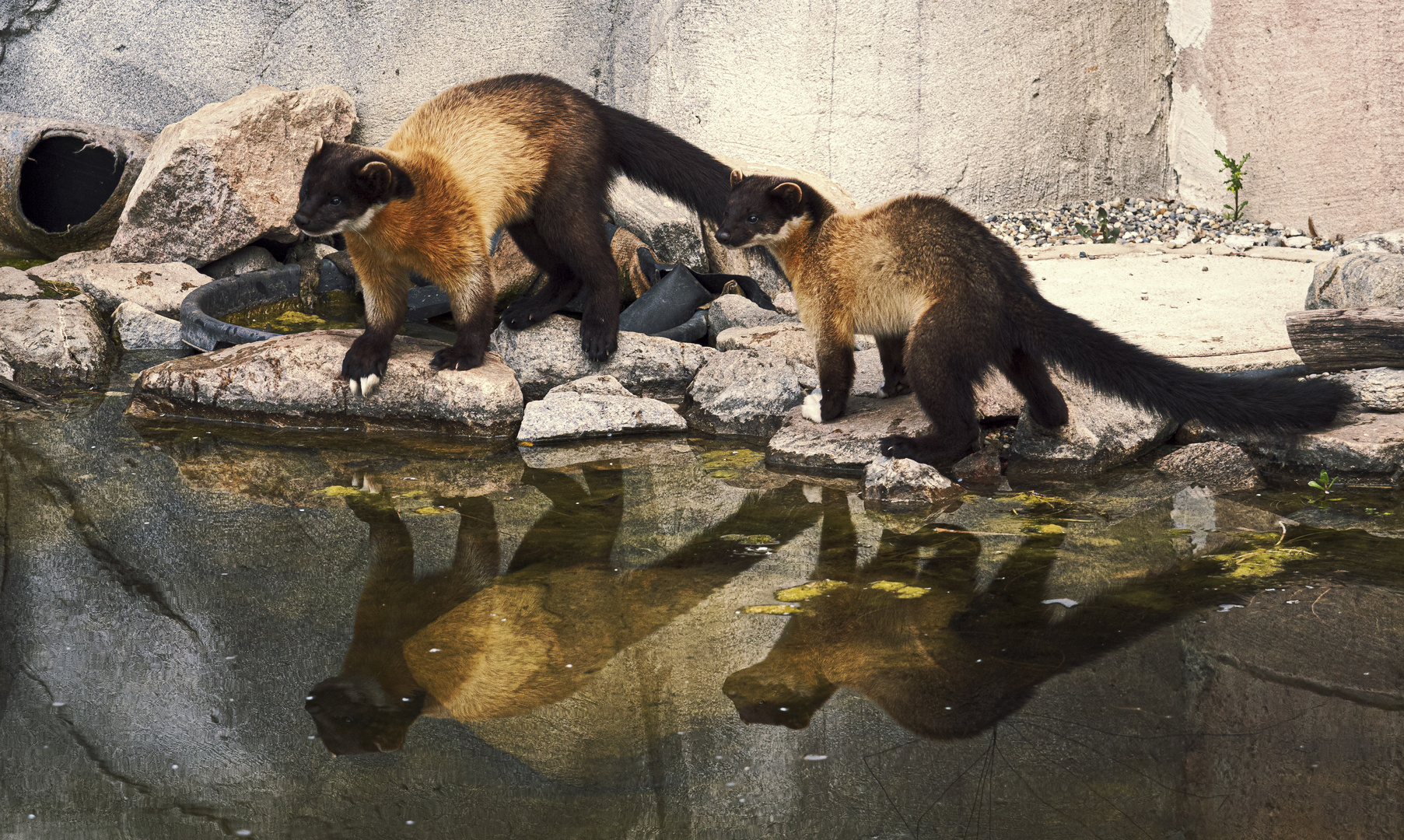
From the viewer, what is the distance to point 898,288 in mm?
4691

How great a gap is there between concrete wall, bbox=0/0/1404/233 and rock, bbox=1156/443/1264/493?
16.6 feet

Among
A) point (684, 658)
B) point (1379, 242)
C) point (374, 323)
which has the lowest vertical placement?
point (684, 658)

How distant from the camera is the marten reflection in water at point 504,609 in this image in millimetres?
2842

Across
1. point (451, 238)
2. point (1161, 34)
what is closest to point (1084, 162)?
point (1161, 34)

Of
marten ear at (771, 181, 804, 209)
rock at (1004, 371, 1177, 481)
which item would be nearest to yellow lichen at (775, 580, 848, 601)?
rock at (1004, 371, 1177, 481)

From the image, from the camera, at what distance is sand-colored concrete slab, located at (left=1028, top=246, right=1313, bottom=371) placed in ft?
19.6

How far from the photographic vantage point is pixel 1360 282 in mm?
5590

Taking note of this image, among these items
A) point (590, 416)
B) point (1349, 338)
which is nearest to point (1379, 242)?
point (1349, 338)

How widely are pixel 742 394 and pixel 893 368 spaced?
0.72 meters

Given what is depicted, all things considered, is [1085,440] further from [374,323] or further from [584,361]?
[374,323]

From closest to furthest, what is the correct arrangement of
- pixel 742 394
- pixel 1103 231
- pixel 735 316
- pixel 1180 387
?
1. pixel 1180 387
2. pixel 742 394
3. pixel 735 316
4. pixel 1103 231

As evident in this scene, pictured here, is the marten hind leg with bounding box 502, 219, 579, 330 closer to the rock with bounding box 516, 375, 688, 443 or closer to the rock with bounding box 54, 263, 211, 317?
the rock with bounding box 516, 375, 688, 443

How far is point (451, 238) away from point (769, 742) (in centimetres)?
321

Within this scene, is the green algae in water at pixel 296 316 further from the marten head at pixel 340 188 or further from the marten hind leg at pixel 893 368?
the marten hind leg at pixel 893 368
